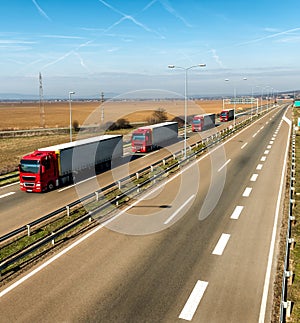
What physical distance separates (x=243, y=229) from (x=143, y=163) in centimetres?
1934

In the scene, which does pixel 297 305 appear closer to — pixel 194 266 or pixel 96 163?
pixel 194 266

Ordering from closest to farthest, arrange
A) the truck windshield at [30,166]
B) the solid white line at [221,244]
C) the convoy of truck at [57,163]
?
the solid white line at [221,244], the truck windshield at [30,166], the convoy of truck at [57,163]

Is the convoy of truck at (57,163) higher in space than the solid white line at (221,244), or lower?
higher

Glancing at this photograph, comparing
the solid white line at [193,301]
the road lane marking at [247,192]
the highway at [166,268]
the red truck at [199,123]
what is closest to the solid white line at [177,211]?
the highway at [166,268]

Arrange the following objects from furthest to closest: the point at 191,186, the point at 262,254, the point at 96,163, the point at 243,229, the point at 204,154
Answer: the point at 204,154 → the point at 96,163 → the point at 191,186 → the point at 243,229 → the point at 262,254

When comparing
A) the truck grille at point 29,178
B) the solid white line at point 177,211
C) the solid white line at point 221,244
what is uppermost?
the truck grille at point 29,178

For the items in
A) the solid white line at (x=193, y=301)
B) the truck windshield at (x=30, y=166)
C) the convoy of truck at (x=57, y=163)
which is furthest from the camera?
the convoy of truck at (x=57, y=163)

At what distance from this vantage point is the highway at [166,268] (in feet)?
34.8

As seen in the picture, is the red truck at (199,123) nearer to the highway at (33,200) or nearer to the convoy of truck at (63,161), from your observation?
the convoy of truck at (63,161)

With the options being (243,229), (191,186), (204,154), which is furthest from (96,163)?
(243,229)

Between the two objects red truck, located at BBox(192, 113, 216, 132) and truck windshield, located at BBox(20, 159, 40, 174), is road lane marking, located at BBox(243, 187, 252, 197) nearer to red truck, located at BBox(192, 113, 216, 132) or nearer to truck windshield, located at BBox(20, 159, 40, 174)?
truck windshield, located at BBox(20, 159, 40, 174)

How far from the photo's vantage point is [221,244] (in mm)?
15438

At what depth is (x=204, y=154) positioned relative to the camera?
3988 centimetres

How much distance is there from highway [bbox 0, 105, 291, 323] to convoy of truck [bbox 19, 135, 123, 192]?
7.46 meters
